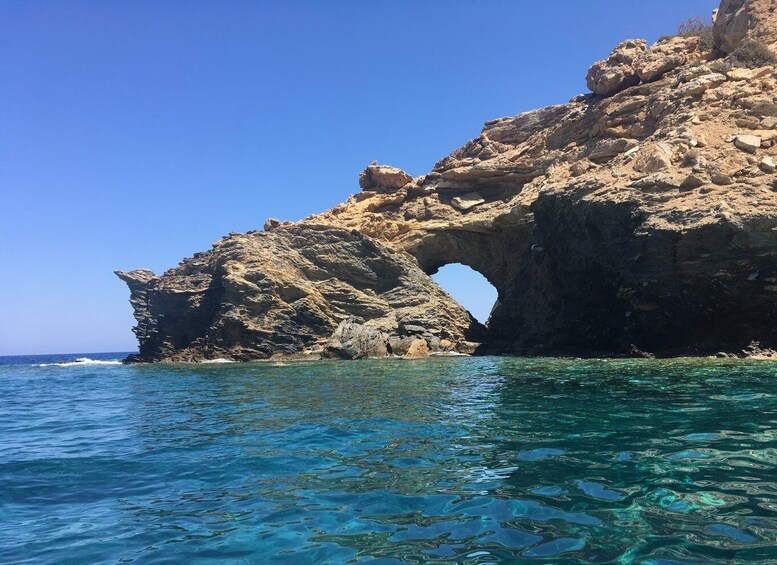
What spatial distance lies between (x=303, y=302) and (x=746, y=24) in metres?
31.7

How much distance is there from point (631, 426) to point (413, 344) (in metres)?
24.6

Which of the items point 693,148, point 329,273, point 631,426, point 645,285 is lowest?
point 631,426

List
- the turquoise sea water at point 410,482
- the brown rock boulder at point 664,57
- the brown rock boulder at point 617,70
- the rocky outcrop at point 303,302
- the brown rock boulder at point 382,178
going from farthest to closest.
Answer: the brown rock boulder at point 382,178 < the rocky outcrop at point 303,302 < the brown rock boulder at point 617,70 < the brown rock boulder at point 664,57 < the turquoise sea water at point 410,482

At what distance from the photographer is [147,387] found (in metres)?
17.9

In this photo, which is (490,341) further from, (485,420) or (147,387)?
(485,420)

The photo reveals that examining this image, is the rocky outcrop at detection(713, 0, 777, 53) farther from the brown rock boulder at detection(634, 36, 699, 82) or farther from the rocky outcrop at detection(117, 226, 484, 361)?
the rocky outcrop at detection(117, 226, 484, 361)

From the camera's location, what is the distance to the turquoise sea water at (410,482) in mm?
3703

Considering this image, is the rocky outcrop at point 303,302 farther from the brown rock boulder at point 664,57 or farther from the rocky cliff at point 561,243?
the brown rock boulder at point 664,57

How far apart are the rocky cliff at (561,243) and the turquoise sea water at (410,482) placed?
11.1 meters

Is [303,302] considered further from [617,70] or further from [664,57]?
[664,57]

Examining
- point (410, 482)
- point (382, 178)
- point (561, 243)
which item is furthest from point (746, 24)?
point (410, 482)

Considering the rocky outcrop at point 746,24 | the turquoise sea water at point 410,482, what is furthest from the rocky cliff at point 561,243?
the turquoise sea water at point 410,482

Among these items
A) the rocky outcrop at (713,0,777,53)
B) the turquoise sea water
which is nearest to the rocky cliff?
the rocky outcrop at (713,0,777,53)

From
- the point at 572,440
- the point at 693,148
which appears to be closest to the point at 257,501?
the point at 572,440
